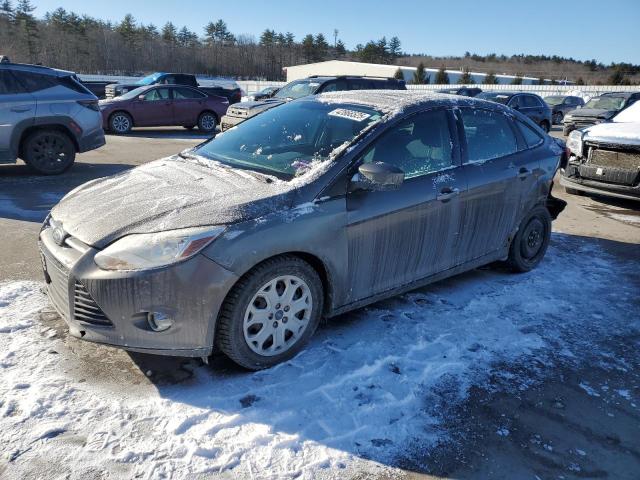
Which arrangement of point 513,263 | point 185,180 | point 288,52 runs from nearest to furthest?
point 185,180 → point 513,263 → point 288,52

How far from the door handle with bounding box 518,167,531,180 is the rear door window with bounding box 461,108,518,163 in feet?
0.60

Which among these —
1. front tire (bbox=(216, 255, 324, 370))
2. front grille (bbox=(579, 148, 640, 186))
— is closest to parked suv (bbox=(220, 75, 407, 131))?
front grille (bbox=(579, 148, 640, 186))

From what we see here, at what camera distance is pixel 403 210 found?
3.51 meters

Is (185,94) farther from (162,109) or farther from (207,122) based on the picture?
(207,122)

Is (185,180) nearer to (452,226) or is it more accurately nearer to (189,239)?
(189,239)

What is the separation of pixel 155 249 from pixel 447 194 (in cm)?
217

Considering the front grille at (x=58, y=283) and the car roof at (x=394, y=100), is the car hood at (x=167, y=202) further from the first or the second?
the car roof at (x=394, y=100)

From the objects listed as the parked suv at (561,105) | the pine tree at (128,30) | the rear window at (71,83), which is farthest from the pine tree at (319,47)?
the rear window at (71,83)

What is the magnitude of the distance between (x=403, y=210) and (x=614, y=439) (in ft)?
5.90

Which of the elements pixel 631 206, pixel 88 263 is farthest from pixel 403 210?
pixel 631 206

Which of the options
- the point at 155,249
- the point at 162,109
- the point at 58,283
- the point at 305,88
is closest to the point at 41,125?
the point at 58,283

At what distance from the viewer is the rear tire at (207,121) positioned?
1628 centimetres

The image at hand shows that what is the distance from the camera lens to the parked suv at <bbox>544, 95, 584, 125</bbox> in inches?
1014

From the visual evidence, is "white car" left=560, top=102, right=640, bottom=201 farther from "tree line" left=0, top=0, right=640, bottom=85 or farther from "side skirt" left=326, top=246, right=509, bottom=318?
"tree line" left=0, top=0, right=640, bottom=85
